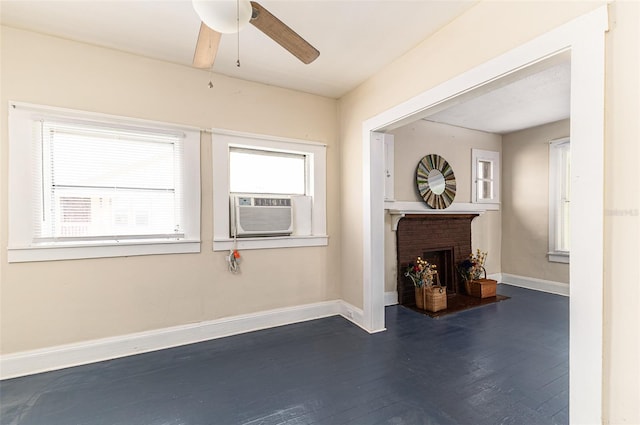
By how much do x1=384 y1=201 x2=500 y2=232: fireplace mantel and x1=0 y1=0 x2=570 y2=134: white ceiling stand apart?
65.6 inches

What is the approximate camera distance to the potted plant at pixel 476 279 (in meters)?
4.08

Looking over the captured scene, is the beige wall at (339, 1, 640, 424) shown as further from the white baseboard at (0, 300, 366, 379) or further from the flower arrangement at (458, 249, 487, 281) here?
the flower arrangement at (458, 249, 487, 281)

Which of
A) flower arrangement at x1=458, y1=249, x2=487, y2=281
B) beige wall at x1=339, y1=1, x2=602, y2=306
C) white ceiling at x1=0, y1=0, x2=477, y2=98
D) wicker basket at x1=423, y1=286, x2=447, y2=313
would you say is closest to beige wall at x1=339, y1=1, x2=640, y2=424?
beige wall at x1=339, y1=1, x2=602, y2=306

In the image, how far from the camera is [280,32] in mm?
1496

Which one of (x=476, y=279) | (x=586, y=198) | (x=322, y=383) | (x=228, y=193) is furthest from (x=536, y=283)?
(x=228, y=193)

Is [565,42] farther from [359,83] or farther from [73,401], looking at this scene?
[73,401]

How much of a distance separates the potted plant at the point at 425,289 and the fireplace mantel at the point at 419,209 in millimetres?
605

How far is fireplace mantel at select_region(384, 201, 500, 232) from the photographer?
385cm

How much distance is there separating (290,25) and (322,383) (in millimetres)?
2631

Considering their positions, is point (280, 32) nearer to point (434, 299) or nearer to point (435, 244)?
point (434, 299)

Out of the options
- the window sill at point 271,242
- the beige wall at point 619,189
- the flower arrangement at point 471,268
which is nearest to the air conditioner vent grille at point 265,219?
the window sill at point 271,242

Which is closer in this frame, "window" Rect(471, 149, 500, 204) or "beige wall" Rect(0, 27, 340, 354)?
"beige wall" Rect(0, 27, 340, 354)

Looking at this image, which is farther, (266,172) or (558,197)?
(558,197)

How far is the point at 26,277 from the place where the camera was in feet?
7.18
